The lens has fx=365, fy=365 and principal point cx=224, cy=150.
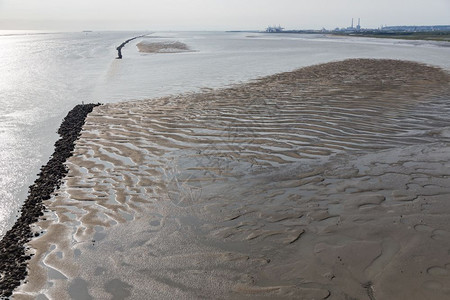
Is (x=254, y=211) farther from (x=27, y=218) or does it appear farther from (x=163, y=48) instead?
(x=163, y=48)

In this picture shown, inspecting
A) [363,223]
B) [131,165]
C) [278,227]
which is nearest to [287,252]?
[278,227]

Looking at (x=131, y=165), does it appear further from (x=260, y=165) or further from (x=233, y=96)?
(x=233, y=96)

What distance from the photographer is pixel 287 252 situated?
623cm

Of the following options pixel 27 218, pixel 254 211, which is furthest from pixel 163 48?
pixel 254 211

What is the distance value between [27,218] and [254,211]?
477 centimetres

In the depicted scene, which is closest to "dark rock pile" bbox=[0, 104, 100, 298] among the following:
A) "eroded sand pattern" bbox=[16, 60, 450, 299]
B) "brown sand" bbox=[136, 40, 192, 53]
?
"eroded sand pattern" bbox=[16, 60, 450, 299]

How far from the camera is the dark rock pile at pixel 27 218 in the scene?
19.4 ft

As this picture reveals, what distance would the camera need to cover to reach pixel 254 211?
773 cm

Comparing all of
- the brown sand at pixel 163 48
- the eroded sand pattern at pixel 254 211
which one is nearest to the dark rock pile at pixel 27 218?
the eroded sand pattern at pixel 254 211

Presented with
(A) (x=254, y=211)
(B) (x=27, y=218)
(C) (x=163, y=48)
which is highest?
(C) (x=163, y=48)

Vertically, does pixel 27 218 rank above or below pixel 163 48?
below

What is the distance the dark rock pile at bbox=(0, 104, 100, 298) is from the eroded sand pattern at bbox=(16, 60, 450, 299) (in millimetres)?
221

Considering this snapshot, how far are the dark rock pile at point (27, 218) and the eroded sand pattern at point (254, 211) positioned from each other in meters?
0.22

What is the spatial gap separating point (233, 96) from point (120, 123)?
715cm
